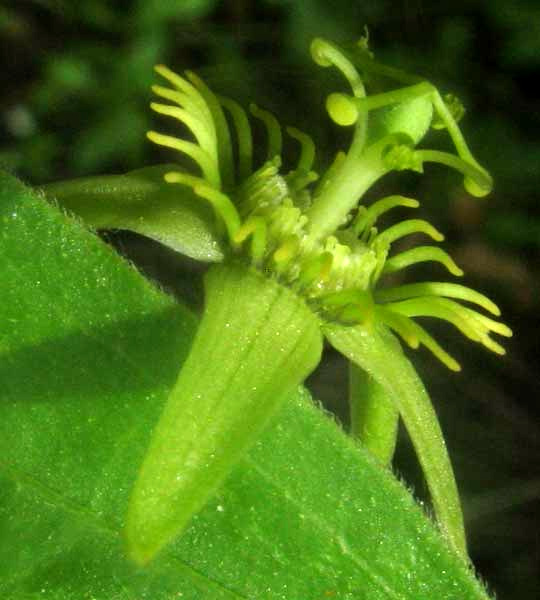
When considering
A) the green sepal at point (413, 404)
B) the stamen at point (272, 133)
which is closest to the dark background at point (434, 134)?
the stamen at point (272, 133)

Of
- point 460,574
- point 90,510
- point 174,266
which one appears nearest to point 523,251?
point 174,266

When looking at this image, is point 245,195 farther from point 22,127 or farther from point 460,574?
point 22,127

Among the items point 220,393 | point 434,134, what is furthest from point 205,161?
point 434,134

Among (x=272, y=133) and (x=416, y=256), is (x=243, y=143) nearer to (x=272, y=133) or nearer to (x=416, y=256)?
(x=272, y=133)

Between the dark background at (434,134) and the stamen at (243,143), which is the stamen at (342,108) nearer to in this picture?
the stamen at (243,143)

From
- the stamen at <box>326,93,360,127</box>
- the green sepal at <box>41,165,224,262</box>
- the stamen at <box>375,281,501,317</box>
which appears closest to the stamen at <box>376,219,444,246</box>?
the stamen at <box>375,281,501,317</box>
